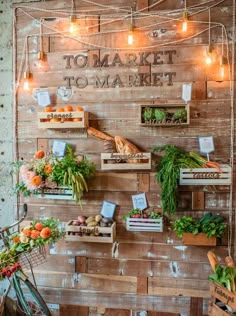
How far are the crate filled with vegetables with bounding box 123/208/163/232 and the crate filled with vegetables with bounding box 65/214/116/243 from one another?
0.14 meters

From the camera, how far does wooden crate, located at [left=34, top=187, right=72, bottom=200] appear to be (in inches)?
96.9

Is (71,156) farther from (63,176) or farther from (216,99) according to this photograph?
Answer: (216,99)

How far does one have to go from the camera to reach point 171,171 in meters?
2.35

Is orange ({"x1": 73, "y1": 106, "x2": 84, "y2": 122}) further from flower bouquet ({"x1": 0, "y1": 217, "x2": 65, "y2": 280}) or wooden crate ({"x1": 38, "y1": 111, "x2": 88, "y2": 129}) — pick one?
flower bouquet ({"x1": 0, "y1": 217, "x2": 65, "y2": 280})

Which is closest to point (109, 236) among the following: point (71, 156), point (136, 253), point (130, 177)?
point (136, 253)

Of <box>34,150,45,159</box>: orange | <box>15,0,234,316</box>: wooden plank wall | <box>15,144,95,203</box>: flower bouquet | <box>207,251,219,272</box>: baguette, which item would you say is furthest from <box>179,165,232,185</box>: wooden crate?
<box>34,150,45,159</box>: orange

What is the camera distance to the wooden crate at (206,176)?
234 cm

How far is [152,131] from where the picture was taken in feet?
8.34

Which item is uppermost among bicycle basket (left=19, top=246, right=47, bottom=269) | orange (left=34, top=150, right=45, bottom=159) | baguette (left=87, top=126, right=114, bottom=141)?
baguette (left=87, top=126, right=114, bottom=141)

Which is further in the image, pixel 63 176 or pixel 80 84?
pixel 80 84

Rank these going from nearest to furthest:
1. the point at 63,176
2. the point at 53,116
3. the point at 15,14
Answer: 1. the point at 63,176
2. the point at 53,116
3. the point at 15,14

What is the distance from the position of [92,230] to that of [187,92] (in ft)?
4.21

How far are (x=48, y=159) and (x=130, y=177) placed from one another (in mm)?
657

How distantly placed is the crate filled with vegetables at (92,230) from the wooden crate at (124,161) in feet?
1.41
